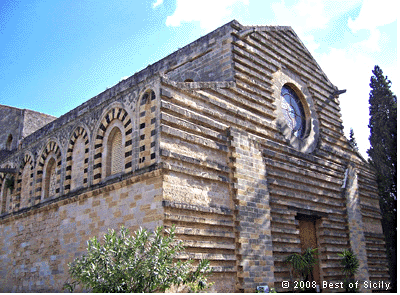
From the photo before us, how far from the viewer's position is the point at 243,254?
36.3ft

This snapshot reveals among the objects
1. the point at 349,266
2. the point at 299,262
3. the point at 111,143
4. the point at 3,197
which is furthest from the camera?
the point at 3,197

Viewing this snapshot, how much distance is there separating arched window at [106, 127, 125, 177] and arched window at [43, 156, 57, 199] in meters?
3.37

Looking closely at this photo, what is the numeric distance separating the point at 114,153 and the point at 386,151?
1430 cm

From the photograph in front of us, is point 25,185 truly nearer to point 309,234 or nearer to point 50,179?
point 50,179

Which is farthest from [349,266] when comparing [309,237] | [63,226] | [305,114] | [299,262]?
[63,226]

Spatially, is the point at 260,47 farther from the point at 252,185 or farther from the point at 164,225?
the point at 164,225

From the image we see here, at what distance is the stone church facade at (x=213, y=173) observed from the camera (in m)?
10.7

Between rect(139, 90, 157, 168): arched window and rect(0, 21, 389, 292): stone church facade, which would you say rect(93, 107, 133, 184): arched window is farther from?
rect(139, 90, 157, 168): arched window

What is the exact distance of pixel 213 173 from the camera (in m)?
11.4

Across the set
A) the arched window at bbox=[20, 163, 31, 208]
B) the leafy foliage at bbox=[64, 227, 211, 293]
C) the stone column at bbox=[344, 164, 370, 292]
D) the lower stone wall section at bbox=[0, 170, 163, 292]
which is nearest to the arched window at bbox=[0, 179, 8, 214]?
the lower stone wall section at bbox=[0, 170, 163, 292]

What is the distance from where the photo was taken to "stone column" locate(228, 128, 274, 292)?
36.3ft

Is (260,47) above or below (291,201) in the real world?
above

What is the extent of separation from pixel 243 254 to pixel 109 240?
411 centimetres

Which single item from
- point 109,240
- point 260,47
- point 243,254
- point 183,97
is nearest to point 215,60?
point 260,47
